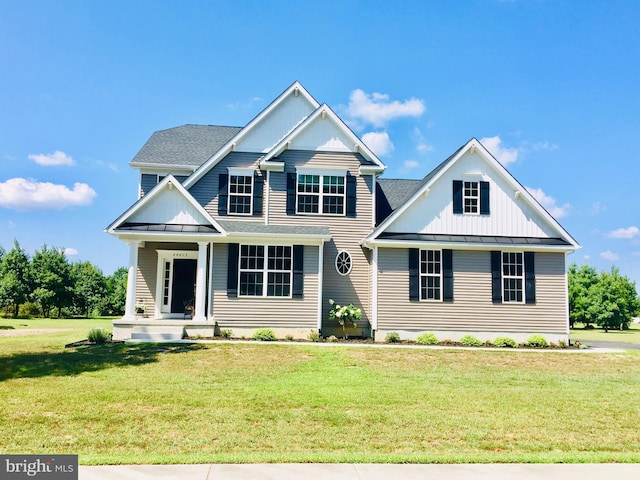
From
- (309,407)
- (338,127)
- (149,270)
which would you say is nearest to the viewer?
(309,407)

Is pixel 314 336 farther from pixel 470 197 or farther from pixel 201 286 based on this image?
pixel 470 197

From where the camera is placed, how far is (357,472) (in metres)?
5.09

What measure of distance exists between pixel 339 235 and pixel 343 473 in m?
13.6

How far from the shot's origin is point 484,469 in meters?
5.31

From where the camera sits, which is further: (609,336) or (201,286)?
(609,336)

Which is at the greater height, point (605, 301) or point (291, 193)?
point (291, 193)

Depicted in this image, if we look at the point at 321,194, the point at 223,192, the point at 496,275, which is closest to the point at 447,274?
the point at 496,275

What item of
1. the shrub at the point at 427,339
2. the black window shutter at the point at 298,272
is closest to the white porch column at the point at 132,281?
the black window shutter at the point at 298,272

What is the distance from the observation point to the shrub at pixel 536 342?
660 inches

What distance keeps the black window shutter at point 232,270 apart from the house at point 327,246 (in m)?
0.05

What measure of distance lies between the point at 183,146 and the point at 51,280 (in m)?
24.1

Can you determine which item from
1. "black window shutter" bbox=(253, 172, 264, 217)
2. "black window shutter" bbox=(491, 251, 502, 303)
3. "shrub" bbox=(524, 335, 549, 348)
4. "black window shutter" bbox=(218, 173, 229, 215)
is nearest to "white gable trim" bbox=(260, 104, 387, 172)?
"black window shutter" bbox=(253, 172, 264, 217)

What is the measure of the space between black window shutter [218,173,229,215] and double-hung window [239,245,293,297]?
219 centimetres

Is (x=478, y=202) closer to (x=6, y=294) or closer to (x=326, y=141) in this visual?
(x=326, y=141)
